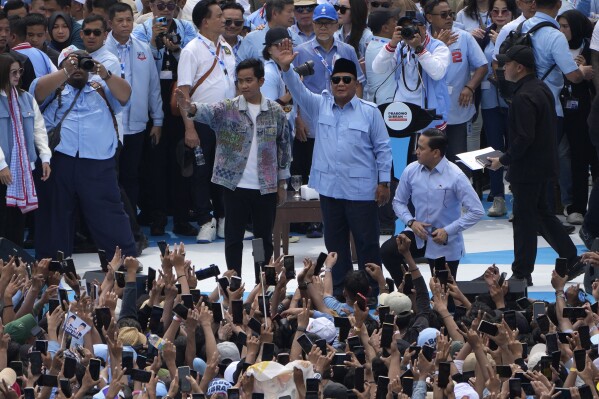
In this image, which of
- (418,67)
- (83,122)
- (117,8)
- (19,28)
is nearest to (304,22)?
(418,67)

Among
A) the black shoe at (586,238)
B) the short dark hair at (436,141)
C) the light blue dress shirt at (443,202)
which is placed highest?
the short dark hair at (436,141)

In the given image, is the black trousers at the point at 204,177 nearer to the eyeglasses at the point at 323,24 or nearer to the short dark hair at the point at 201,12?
the short dark hair at the point at 201,12

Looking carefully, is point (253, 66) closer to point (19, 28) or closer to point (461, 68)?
point (19, 28)

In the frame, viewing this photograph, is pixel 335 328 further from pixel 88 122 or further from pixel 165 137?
pixel 165 137

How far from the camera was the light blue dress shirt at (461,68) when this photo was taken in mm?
13344

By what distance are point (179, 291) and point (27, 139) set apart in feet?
7.29

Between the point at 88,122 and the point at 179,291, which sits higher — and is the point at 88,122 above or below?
above

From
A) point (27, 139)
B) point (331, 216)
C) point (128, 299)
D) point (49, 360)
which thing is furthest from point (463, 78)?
point (49, 360)

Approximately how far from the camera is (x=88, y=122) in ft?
36.4

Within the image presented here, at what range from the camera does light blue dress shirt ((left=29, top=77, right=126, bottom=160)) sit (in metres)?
11.1

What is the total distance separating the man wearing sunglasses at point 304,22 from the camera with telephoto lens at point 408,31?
123 cm

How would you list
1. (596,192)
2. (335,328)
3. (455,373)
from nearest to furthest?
(455,373) → (335,328) → (596,192)

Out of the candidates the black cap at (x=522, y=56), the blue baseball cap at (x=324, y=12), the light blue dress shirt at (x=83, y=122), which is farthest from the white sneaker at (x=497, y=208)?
the light blue dress shirt at (x=83, y=122)

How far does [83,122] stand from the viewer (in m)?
11.1
